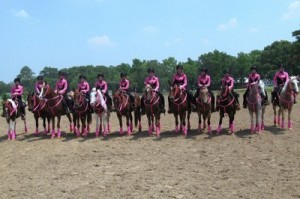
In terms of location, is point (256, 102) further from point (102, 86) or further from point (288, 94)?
point (102, 86)

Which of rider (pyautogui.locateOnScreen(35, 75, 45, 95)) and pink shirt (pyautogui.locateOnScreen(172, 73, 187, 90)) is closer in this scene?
pink shirt (pyautogui.locateOnScreen(172, 73, 187, 90))

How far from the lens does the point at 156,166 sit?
1070 centimetres

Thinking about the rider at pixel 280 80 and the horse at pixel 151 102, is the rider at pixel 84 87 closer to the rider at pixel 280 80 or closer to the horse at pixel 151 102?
the horse at pixel 151 102

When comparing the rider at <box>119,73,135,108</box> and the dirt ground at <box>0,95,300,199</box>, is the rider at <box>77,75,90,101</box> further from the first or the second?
the dirt ground at <box>0,95,300,199</box>

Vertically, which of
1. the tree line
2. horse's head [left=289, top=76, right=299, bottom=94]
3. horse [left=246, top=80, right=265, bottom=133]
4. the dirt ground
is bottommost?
the dirt ground

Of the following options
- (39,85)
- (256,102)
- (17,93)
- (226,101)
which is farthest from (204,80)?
(17,93)

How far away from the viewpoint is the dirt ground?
27.7 ft

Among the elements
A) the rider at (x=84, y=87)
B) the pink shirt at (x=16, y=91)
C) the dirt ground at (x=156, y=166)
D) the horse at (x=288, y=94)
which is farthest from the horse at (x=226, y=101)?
the pink shirt at (x=16, y=91)

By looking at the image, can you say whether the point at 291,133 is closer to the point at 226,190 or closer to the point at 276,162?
the point at 276,162

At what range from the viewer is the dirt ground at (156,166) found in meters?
8.45

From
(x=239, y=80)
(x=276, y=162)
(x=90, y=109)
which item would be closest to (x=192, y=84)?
(x=90, y=109)

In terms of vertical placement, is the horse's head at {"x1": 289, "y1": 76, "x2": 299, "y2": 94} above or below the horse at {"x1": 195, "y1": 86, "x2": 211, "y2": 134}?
above

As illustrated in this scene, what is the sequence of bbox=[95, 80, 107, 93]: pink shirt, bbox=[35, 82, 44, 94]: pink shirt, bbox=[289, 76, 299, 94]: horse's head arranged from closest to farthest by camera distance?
bbox=[289, 76, 299, 94]: horse's head → bbox=[95, 80, 107, 93]: pink shirt → bbox=[35, 82, 44, 94]: pink shirt

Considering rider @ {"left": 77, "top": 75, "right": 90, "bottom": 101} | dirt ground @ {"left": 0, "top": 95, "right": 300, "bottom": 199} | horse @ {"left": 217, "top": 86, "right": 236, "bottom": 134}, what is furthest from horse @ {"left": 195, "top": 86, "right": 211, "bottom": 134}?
rider @ {"left": 77, "top": 75, "right": 90, "bottom": 101}
